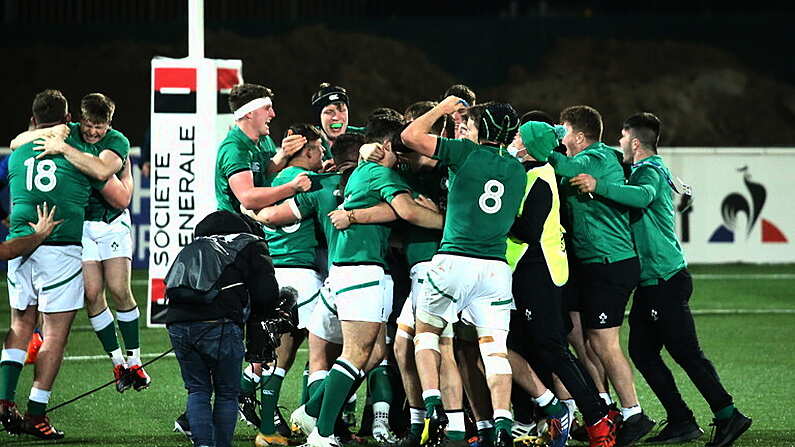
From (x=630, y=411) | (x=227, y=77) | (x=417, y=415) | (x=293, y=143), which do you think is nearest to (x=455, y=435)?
(x=417, y=415)

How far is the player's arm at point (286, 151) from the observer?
26.2ft

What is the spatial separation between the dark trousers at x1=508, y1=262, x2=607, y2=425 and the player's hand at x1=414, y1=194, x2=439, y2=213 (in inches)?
24.4

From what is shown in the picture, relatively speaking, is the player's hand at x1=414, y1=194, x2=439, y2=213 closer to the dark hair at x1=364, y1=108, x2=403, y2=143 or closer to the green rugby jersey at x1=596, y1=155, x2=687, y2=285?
the dark hair at x1=364, y1=108, x2=403, y2=143

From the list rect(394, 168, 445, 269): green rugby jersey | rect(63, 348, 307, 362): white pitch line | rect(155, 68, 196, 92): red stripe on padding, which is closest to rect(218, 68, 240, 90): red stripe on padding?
rect(155, 68, 196, 92): red stripe on padding

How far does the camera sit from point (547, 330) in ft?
24.9

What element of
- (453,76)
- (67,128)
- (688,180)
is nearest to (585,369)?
(67,128)

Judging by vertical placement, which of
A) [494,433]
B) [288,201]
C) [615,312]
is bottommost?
[494,433]

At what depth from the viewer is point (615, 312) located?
316 inches

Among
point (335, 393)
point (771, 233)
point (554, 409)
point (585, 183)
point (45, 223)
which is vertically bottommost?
point (771, 233)

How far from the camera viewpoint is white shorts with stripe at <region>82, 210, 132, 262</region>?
9.60 meters

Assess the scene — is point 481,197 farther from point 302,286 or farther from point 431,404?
point 302,286

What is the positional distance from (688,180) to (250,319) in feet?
43.6

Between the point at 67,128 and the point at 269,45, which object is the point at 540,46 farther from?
the point at 67,128

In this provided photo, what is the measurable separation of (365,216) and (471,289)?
77 centimetres
